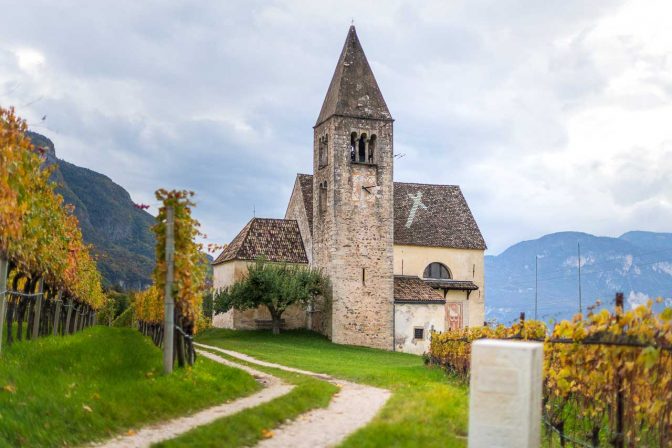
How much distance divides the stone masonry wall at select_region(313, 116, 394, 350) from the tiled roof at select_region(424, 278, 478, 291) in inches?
227

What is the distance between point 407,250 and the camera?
2077 inches

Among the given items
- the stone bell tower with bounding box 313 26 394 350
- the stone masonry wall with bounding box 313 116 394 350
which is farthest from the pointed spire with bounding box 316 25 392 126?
the stone masonry wall with bounding box 313 116 394 350

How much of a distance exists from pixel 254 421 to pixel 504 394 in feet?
19.3

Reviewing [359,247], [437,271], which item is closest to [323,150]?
[359,247]

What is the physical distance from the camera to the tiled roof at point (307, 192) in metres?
51.9

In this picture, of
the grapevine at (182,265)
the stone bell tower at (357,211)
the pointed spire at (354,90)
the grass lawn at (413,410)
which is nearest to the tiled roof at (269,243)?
the stone bell tower at (357,211)

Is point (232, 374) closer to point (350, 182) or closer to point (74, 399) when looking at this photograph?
point (74, 399)

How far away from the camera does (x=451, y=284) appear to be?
53.0 meters

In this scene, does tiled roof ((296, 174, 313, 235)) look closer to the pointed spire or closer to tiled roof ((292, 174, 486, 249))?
tiled roof ((292, 174, 486, 249))

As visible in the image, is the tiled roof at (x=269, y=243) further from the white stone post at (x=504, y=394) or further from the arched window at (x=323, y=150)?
the white stone post at (x=504, y=394)

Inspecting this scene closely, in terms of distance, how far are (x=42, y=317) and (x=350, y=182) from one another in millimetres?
24761

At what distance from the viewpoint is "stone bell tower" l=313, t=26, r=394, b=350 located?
47.0m

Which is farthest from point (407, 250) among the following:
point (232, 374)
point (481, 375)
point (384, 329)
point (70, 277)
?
→ point (481, 375)

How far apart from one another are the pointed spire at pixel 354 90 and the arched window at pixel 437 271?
10941 millimetres
